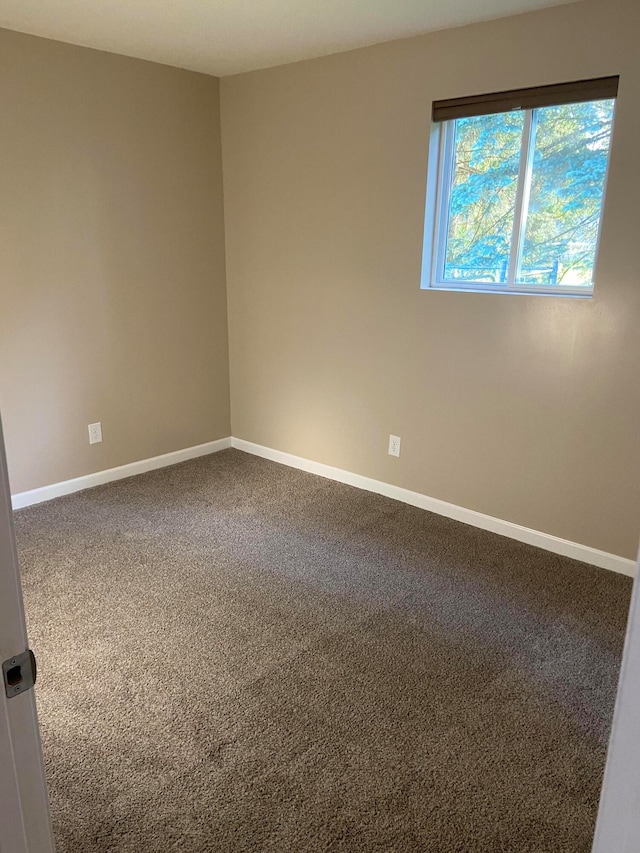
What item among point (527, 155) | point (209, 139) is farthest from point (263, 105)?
point (527, 155)

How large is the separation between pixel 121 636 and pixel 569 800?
1.58 meters

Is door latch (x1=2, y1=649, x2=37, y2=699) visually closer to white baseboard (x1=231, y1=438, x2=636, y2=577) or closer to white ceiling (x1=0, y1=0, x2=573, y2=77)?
white baseboard (x1=231, y1=438, x2=636, y2=577)

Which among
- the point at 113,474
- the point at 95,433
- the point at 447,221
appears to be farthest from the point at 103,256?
the point at 447,221

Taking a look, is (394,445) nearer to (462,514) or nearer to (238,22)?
(462,514)

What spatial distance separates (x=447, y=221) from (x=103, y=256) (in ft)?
6.19

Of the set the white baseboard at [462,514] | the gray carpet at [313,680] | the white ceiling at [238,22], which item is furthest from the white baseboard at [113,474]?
the white ceiling at [238,22]

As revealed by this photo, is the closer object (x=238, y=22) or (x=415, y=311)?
(x=238, y=22)

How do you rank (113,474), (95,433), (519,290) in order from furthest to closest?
(113,474)
(95,433)
(519,290)

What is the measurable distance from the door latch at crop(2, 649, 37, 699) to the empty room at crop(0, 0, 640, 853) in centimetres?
102

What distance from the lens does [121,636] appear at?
7.79ft

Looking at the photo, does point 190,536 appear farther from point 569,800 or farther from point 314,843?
point 569,800

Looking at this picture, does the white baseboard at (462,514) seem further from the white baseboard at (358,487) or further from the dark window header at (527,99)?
the dark window header at (527,99)

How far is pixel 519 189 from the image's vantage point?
9.57 feet

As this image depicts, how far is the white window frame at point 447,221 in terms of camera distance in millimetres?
2848
